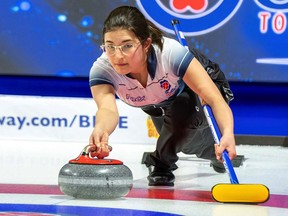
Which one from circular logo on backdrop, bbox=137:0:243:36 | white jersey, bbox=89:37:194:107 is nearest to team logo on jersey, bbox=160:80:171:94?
white jersey, bbox=89:37:194:107

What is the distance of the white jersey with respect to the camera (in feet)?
9.33

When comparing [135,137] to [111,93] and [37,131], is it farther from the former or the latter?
[111,93]

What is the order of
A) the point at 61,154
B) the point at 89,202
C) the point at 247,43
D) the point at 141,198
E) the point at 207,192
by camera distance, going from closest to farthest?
the point at 89,202, the point at 141,198, the point at 207,192, the point at 61,154, the point at 247,43

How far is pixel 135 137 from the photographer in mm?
5344

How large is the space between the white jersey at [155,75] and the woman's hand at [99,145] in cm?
32

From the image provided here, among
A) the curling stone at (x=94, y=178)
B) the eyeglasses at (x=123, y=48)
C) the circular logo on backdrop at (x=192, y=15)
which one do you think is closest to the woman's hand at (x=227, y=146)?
the curling stone at (x=94, y=178)

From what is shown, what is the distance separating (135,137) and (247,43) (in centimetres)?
99

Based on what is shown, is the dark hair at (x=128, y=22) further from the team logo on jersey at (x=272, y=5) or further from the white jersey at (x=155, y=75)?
the team logo on jersey at (x=272, y=5)

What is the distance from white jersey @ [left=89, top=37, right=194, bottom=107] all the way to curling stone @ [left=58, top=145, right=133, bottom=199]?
0.41m

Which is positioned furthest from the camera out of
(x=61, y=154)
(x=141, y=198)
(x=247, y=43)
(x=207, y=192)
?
(x=247, y=43)

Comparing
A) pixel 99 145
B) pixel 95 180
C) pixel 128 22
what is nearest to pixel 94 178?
pixel 95 180

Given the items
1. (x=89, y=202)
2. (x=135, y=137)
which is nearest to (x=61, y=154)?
(x=135, y=137)

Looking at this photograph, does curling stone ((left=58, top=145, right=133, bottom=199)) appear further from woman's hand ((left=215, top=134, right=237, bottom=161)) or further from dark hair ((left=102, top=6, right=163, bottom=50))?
dark hair ((left=102, top=6, right=163, bottom=50))

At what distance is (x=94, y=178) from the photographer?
2.54 m
